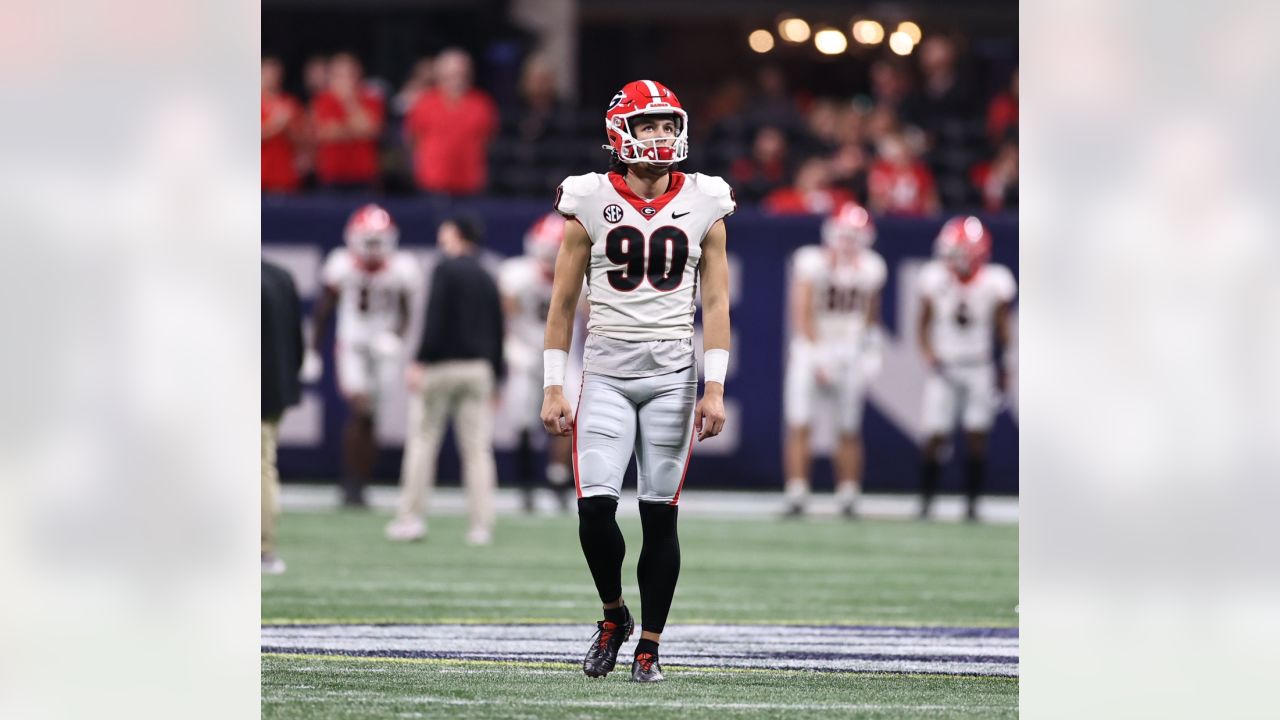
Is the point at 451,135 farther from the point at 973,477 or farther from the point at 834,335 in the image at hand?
the point at 973,477

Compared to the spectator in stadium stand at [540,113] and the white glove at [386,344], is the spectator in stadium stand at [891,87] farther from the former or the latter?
the white glove at [386,344]

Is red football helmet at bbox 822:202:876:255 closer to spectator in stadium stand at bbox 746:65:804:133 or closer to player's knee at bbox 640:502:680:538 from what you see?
spectator in stadium stand at bbox 746:65:804:133

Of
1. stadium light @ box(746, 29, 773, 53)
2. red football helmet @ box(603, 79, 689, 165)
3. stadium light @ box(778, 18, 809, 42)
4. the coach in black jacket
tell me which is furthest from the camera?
stadium light @ box(746, 29, 773, 53)

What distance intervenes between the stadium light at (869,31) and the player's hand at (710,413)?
16065 mm

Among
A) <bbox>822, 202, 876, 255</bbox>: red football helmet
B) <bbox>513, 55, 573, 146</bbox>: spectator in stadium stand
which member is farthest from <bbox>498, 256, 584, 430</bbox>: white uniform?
<bbox>513, 55, 573, 146</bbox>: spectator in stadium stand

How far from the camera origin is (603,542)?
6.68 m

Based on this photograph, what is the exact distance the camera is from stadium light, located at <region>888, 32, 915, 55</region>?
22.0 meters

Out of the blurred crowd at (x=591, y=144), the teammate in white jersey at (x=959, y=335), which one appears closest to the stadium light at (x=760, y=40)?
the blurred crowd at (x=591, y=144)

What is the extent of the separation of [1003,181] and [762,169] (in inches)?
84.3

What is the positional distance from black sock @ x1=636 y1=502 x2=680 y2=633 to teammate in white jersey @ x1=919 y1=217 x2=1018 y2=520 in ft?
27.7

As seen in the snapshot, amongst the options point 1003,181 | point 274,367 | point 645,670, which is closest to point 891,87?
point 1003,181
